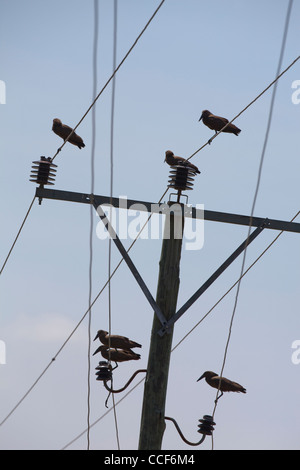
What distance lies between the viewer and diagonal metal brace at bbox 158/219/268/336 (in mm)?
13633

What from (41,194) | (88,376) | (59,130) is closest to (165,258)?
(41,194)

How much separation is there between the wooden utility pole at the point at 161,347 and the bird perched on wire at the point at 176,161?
2.86 ft

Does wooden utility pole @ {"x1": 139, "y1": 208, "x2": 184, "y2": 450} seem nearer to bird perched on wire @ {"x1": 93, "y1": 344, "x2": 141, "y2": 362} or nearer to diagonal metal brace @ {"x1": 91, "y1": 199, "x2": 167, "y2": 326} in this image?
diagonal metal brace @ {"x1": 91, "y1": 199, "x2": 167, "y2": 326}

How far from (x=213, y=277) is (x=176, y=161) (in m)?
2.04

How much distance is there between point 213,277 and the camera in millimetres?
13922

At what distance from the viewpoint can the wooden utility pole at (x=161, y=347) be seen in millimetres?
13609

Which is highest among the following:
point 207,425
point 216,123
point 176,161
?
point 216,123

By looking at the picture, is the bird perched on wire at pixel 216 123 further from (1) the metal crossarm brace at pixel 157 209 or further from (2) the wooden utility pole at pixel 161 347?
(2) the wooden utility pole at pixel 161 347

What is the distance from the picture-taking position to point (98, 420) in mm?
18047

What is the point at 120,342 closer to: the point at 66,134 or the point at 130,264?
the point at 130,264

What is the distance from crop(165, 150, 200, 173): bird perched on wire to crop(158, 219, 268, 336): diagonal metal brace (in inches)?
43.4

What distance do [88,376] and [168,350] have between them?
2.29 meters

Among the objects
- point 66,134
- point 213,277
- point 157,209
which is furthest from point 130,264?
point 66,134
